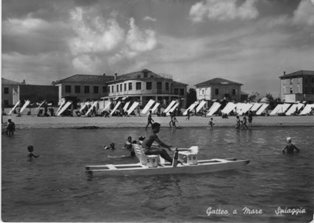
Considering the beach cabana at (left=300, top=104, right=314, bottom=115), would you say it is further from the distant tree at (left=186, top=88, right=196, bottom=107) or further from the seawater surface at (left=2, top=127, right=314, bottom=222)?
the distant tree at (left=186, top=88, right=196, bottom=107)

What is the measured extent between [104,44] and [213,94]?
42.8 meters

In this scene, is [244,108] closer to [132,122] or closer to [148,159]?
[132,122]

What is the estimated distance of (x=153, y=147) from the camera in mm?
12320

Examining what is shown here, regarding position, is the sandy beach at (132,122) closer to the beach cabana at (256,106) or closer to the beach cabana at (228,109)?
the beach cabana at (228,109)

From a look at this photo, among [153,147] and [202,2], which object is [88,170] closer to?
[153,147]

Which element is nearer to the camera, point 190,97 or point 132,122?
point 132,122

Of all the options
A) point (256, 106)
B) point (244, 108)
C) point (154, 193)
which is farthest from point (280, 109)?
point (154, 193)

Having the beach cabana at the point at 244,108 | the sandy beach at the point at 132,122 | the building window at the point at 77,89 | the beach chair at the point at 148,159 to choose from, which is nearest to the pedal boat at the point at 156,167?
the beach chair at the point at 148,159

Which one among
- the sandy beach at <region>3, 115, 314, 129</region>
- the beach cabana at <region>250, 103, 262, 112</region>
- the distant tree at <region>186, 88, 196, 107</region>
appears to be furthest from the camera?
the distant tree at <region>186, 88, 196, 107</region>

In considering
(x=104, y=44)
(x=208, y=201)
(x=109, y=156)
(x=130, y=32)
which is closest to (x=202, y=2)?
(x=130, y=32)

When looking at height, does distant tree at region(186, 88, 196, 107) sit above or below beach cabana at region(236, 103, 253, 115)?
above

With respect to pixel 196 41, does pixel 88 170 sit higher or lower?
lower

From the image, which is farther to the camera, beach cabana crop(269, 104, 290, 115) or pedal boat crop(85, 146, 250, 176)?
beach cabana crop(269, 104, 290, 115)

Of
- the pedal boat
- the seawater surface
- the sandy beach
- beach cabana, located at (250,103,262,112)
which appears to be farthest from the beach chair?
beach cabana, located at (250,103,262,112)
